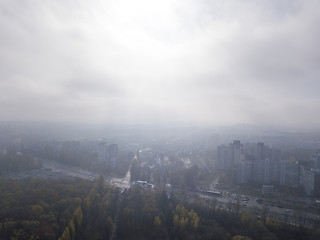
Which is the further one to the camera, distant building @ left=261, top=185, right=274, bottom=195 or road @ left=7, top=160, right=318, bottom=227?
distant building @ left=261, top=185, right=274, bottom=195

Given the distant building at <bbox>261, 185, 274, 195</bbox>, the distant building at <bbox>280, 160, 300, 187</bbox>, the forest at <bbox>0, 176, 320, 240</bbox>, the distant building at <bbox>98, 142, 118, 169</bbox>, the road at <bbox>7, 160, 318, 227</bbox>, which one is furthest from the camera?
the distant building at <bbox>98, 142, 118, 169</bbox>

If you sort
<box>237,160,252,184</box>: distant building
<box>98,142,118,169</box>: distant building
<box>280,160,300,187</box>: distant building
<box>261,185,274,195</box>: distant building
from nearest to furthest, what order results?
<box>261,185,274,195</box>: distant building → <box>280,160,300,187</box>: distant building → <box>237,160,252,184</box>: distant building → <box>98,142,118,169</box>: distant building

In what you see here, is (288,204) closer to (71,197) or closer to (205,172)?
(205,172)

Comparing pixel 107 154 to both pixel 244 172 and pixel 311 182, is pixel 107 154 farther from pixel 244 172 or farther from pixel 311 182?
pixel 311 182

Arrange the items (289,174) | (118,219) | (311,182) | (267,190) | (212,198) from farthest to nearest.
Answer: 1. (289,174)
2. (267,190)
3. (311,182)
4. (212,198)
5. (118,219)

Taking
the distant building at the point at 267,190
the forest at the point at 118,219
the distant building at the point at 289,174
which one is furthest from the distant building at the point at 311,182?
the forest at the point at 118,219

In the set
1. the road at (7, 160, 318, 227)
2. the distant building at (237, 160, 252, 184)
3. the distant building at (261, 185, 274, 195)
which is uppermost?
the distant building at (237, 160, 252, 184)

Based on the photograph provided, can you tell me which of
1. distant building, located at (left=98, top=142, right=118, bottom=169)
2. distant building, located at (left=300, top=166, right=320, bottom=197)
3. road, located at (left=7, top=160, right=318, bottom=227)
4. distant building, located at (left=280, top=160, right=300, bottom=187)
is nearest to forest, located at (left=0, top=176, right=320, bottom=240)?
road, located at (left=7, top=160, right=318, bottom=227)

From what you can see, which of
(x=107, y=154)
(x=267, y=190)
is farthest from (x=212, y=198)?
(x=107, y=154)

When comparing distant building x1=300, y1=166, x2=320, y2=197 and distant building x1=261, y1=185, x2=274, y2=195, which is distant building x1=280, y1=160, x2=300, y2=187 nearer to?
distant building x1=300, y1=166, x2=320, y2=197
